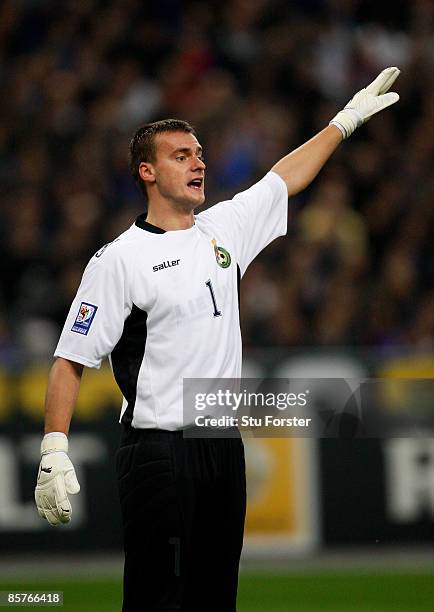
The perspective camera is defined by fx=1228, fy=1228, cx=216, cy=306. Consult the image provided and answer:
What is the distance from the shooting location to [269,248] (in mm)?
10625

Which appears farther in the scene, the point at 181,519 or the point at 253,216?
the point at 253,216

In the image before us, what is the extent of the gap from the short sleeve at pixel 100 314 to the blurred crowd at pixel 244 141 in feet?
16.0

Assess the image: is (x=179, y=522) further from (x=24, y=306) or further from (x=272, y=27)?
(x=272, y=27)

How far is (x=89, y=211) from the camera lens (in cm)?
1112

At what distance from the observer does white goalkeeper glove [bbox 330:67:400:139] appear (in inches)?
228

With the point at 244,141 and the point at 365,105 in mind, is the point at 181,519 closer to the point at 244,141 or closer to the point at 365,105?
the point at 365,105

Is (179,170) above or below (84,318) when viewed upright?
above

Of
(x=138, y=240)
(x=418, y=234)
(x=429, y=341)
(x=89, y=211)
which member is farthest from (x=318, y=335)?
(x=138, y=240)

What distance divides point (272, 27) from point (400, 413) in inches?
193

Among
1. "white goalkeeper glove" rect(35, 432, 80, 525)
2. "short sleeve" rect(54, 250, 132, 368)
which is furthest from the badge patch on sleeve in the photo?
"white goalkeeper glove" rect(35, 432, 80, 525)

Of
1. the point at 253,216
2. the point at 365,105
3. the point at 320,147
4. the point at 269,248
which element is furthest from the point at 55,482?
the point at 269,248

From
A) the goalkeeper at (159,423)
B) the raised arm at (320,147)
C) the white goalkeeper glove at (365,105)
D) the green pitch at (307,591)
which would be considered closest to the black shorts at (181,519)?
the goalkeeper at (159,423)

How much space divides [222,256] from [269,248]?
5.51 meters

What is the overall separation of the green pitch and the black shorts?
3.02 m
